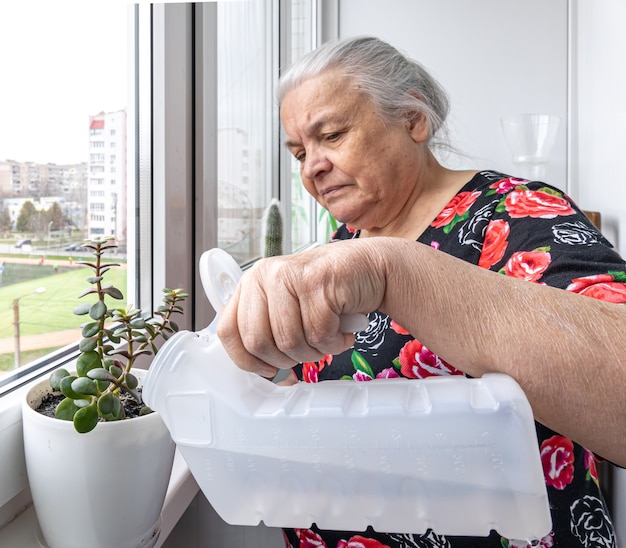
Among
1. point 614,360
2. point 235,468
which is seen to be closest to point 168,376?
point 235,468

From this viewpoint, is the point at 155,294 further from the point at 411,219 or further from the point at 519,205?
the point at 519,205

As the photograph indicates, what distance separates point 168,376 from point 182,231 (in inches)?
29.7

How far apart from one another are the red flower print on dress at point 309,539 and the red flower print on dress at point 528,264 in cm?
50

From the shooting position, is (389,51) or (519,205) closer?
(519,205)

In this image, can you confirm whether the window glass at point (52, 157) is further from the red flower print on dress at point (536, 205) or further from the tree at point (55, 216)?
the red flower print on dress at point (536, 205)

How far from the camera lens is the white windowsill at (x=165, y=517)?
0.61 metres

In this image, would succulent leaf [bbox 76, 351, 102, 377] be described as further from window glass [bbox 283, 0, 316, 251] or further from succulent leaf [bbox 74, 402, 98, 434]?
window glass [bbox 283, 0, 316, 251]

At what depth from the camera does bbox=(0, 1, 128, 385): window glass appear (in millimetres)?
708

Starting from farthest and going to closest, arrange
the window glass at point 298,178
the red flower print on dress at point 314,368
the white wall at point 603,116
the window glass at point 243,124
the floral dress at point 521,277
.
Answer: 1. the window glass at point 298,178
2. the white wall at point 603,116
3. the window glass at point 243,124
4. the red flower print on dress at point 314,368
5. the floral dress at point 521,277

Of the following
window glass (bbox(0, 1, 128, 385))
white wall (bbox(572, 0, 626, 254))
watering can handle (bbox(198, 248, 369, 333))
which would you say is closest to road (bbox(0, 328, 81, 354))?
window glass (bbox(0, 1, 128, 385))

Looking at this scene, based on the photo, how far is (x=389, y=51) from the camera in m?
0.96

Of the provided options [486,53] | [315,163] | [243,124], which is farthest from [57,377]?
[486,53]

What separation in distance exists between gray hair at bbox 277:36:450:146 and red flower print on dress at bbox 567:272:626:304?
0.47m

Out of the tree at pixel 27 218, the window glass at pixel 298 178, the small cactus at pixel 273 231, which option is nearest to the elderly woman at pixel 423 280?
the tree at pixel 27 218
